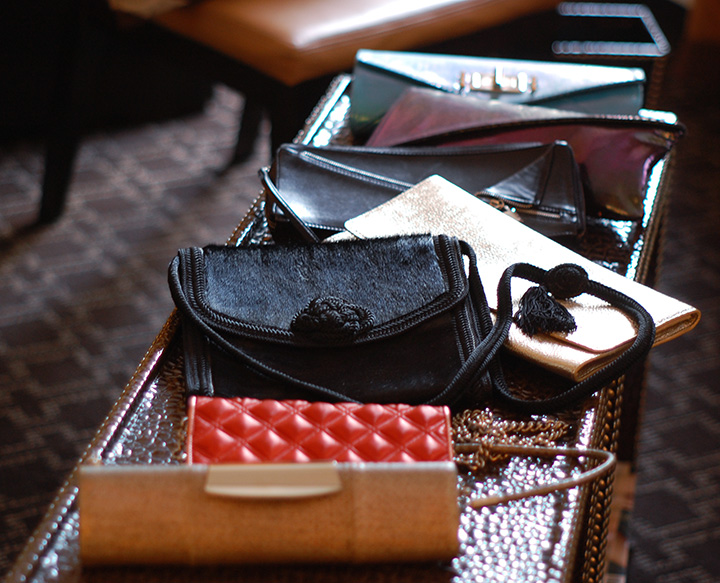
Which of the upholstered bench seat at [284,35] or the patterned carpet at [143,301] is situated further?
the upholstered bench seat at [284,35]

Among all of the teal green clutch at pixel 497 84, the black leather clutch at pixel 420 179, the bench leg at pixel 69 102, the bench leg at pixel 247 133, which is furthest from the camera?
the bench leg at pixel 247 133

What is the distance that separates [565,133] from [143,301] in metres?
0.85

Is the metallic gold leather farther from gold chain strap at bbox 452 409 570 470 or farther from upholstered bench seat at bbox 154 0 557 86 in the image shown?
upholstered bench seat at bbox 154 0 557 86

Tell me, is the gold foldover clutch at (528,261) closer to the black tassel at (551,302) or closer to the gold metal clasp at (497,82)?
the black tassel at (551,302)

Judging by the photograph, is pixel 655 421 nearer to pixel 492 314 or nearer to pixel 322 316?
pixel 492 314

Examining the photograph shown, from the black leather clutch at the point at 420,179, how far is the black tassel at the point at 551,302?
14cm

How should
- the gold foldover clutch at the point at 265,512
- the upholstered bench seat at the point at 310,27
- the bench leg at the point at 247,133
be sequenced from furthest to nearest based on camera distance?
1. the bench leg at the point at 247,133
2. the upholstered bench seat at the point at 310,27
3. the gold foldover clutch at the point at 265,512

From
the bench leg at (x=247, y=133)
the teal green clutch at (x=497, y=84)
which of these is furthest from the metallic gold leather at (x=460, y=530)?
the bench leg at (x=247, y=133)

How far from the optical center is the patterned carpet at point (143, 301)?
1.06 meters

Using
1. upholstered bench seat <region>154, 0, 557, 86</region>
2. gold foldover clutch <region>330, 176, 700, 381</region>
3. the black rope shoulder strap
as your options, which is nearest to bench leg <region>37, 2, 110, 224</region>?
upholstered bench seat <region>154, 0, 557, 86</region>

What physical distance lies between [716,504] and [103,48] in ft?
4.26

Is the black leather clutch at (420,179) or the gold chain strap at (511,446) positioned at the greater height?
the black leather clutch at (420,179)

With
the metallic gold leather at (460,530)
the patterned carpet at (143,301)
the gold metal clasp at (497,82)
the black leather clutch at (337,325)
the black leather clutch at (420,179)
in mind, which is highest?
the gold metal clasp at (497,82)

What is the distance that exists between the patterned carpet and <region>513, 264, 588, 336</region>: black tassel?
1.83ft
